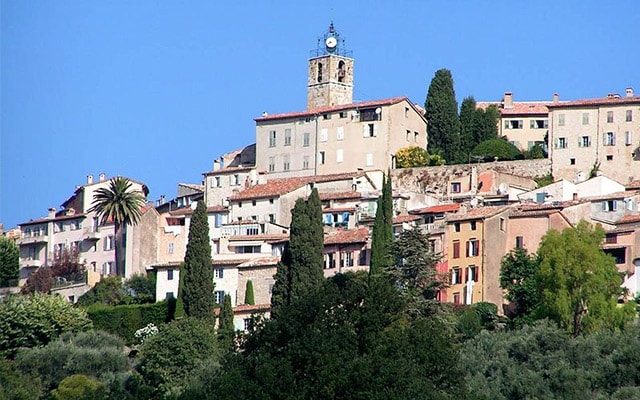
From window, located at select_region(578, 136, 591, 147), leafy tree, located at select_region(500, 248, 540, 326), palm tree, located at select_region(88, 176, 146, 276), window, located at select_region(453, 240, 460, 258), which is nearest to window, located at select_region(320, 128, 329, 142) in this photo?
palm tree, located at select_region(88, 176, 146, 276)

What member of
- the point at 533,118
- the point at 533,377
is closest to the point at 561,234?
the point at 533,377

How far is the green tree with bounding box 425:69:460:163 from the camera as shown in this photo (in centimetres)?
10369

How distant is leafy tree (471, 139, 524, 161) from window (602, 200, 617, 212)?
44.5ft

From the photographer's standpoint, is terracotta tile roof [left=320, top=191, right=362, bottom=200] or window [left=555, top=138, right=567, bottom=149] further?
window [left=555, top=138, right=567, bottom=149]

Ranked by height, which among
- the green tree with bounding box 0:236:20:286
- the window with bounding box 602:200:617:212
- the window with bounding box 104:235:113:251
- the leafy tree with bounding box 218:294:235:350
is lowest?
the leafy tree with bounding box 218:294:235:350

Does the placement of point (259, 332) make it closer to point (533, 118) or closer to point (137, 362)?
point (137, 362)

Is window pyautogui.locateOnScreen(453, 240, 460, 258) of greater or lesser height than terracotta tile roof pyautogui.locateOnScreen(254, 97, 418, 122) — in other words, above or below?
below

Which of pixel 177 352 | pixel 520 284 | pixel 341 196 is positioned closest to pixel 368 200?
pixel 341 196

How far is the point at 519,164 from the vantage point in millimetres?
96938

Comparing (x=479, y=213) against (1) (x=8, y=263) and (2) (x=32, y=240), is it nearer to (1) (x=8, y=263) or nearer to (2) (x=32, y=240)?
(1) (x=8, y=263)

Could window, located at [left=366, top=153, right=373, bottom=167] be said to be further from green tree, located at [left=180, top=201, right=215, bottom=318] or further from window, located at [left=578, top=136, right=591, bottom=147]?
green tree, located at [left=180, top=201, right=215, bottom=318]

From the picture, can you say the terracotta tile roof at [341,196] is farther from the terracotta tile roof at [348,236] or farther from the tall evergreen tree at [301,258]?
the tall evergreen tree at [301,258]

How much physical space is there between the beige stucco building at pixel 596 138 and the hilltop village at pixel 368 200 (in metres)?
0.08

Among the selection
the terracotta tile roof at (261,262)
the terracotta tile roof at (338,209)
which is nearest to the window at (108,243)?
the terracotta tile roof at (338,209)
